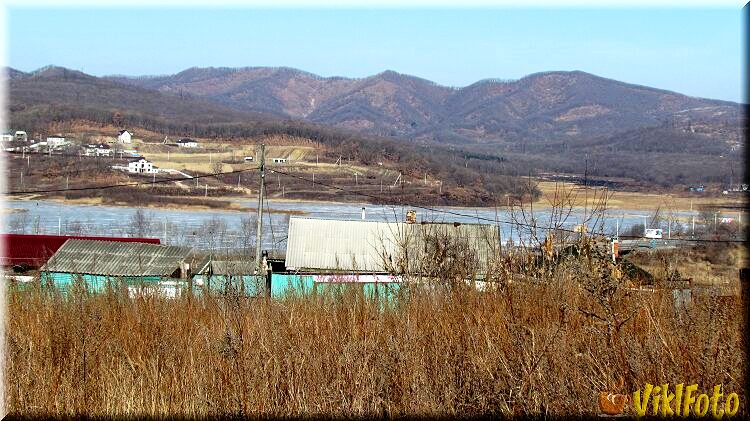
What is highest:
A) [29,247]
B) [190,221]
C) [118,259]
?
[118,259]

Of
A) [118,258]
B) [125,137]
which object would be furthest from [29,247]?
[125,137]

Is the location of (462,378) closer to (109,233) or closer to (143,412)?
(143,412)

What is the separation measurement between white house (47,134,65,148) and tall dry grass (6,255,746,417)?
7829 centimetres

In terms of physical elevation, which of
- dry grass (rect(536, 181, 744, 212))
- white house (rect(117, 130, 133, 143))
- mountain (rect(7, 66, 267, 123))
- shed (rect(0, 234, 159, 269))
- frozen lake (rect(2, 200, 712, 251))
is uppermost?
mountain (rect(7, 66, 267, 123))

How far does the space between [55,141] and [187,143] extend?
60.8ft

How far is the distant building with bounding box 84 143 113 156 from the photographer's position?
75594 millimetres

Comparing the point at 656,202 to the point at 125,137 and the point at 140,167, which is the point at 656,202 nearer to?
the point at 140,167

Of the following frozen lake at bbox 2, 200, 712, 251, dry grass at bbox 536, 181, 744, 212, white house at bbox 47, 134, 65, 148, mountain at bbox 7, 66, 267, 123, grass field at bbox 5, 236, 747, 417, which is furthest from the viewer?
mountain at bbox 7, 66, 267, 123

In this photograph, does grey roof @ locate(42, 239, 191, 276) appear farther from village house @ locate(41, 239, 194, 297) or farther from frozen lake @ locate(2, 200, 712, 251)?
frozen lake @ locate(2, 200, 712, 251)

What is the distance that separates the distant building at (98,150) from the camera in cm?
7559

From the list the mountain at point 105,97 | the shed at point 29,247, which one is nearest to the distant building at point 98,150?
the mountain at point 105,97

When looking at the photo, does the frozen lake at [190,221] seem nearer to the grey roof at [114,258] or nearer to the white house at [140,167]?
the grey roof at [114,258]

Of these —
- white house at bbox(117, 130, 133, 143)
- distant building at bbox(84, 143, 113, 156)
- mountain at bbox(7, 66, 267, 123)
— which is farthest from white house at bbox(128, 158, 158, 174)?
mountain at bbox(7, 66, 267, 123)

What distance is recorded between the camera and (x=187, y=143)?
97.8 metres
